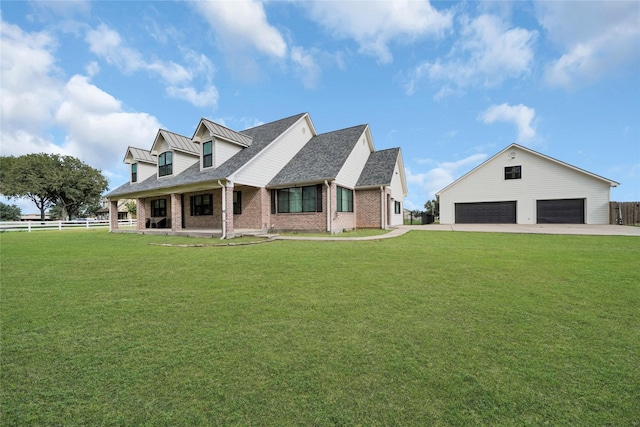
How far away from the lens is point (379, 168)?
19.5 metres

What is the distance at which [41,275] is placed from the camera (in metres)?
5.85

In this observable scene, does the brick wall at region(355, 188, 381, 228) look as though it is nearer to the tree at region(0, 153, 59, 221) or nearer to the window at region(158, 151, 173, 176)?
the window at region(158, 151, 173, 176)

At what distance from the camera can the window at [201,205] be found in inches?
738

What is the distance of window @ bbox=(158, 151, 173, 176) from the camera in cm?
1880

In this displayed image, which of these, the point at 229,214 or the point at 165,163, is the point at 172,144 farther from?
the point at 229,214

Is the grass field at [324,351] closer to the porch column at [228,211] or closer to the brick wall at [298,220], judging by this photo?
the porch column at [228,211]

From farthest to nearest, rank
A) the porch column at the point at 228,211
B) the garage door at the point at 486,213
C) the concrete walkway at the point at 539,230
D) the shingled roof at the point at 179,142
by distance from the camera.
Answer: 1. the garage door at the point at 486,213
2. the shingled roof at the point at 179,142
3. the porch column at the point at 228,211
4. the concrete walkway at the point at 539,230

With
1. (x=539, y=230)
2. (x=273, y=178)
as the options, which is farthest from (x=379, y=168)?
(x=539, y=230)

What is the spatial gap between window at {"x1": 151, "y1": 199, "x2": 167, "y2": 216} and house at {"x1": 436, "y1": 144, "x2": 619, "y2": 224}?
80.3 feet

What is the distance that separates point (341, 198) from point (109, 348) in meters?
14.5

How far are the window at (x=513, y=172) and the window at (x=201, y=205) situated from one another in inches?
954

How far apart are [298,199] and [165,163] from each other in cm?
1056

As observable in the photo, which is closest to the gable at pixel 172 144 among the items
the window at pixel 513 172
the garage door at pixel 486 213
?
the garage door at pixel 486 213

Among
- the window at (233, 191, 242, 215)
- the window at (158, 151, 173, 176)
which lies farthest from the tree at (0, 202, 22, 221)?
the window at (233, 191, 242, 215)
